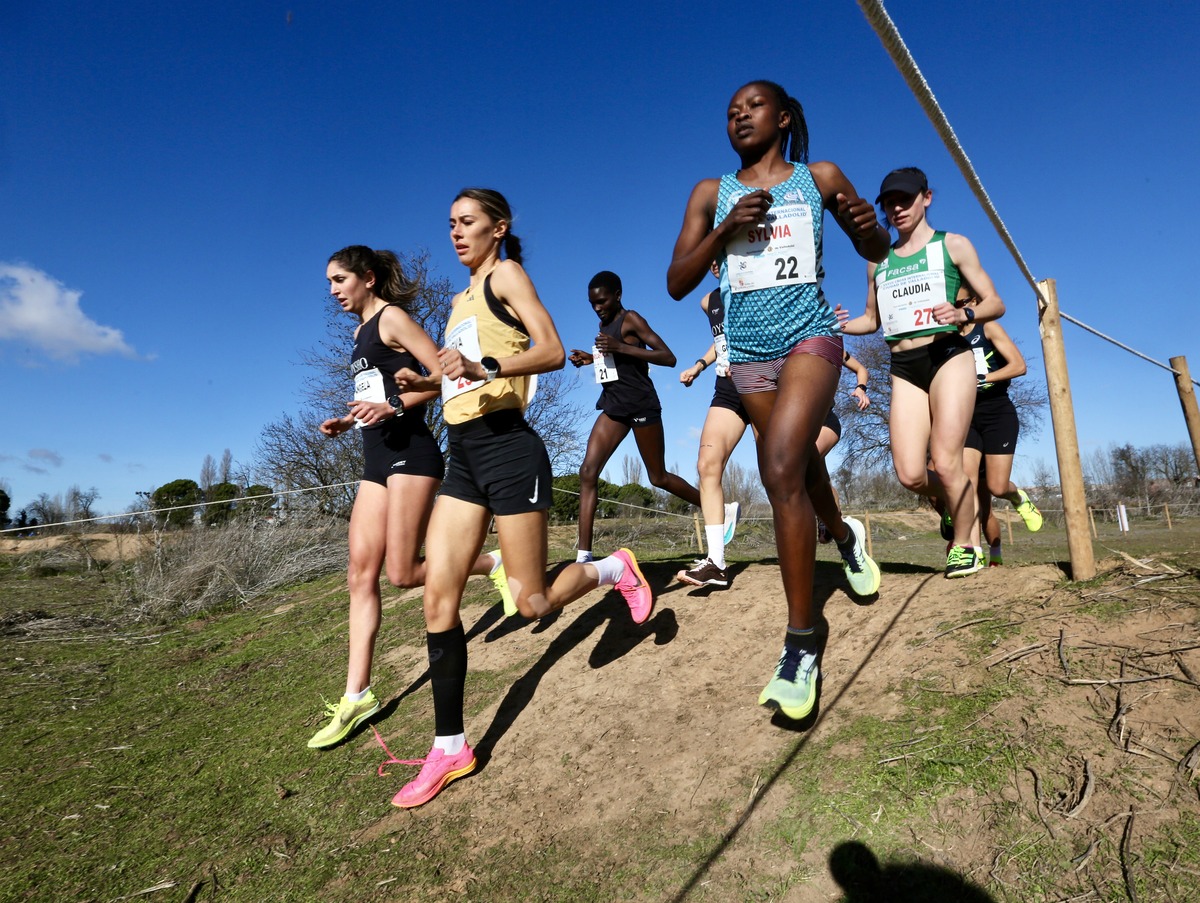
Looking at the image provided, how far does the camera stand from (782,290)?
2766 mm

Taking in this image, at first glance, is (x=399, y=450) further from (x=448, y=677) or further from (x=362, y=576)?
(x=448, y=677)

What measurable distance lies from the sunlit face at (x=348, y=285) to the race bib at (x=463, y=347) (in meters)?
0.93

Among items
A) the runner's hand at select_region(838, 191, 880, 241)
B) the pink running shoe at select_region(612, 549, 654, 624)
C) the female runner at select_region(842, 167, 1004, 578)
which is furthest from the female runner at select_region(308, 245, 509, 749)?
the female runner at select_region(842, 167, 1004, 578)

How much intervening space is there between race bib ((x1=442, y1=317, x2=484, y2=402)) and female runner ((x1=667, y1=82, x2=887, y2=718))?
0.95 m

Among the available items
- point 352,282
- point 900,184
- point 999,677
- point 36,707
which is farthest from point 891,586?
point 36,707

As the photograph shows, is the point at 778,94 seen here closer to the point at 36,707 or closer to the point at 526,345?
the point at 526,345

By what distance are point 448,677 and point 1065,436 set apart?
2.99 metres

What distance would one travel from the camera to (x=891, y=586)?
3752 millimetres

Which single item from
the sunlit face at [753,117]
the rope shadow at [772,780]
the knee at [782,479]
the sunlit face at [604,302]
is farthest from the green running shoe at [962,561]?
the sunlit face at [604,302]

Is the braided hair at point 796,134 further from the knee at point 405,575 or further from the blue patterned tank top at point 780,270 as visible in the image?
the knee at point 405,575

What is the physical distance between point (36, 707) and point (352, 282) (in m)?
3.87

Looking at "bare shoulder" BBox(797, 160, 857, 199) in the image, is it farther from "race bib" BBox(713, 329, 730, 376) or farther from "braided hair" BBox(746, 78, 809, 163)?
"race bib" BBox(713, 329, 730, 376)

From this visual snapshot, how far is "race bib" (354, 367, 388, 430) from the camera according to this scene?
3.71 m

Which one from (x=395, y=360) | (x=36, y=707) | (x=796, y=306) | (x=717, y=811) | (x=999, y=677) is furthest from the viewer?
(x=36, y=707)
